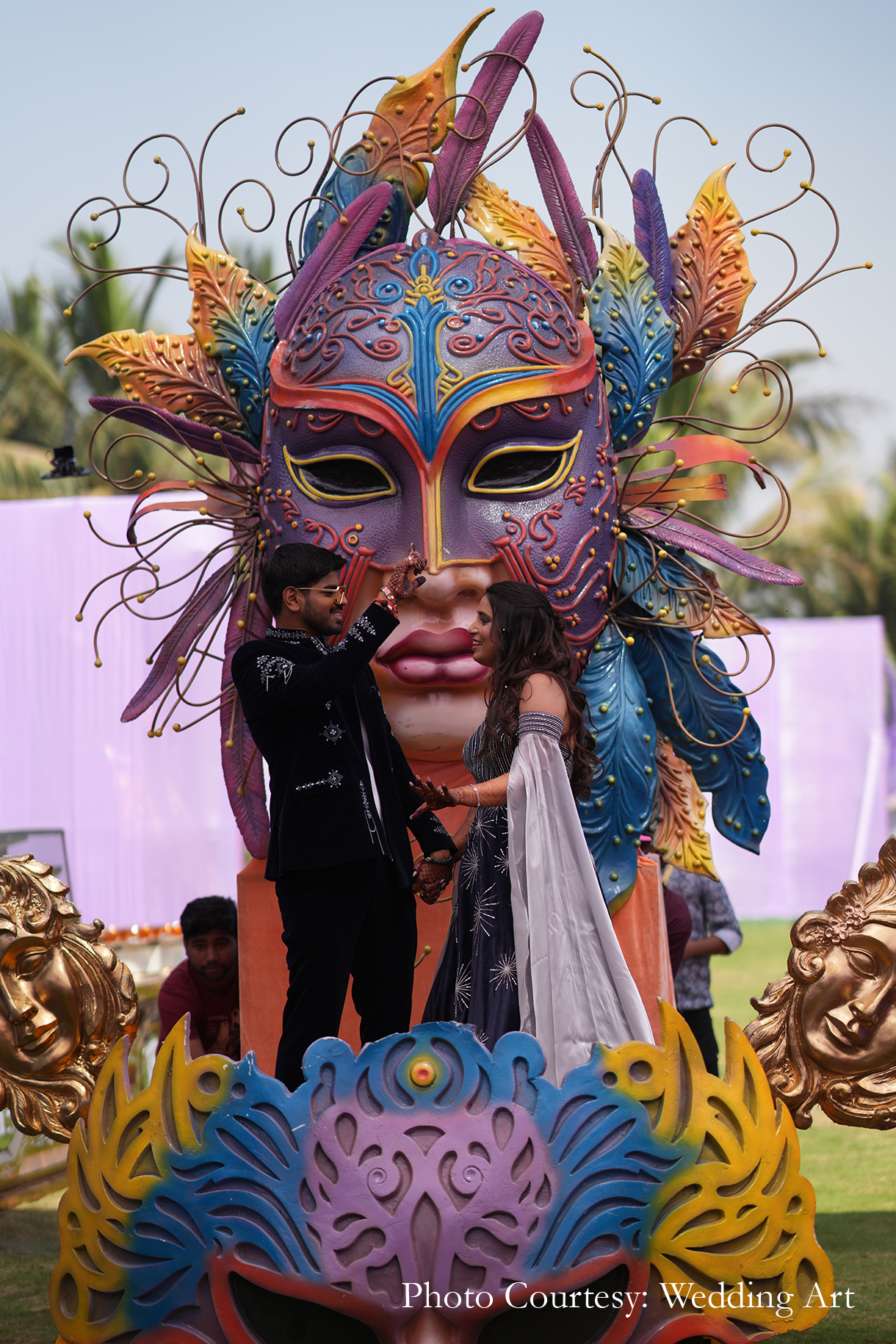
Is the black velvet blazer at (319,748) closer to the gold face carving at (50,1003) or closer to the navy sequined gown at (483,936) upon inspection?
the navy sequined gown at (483,936)

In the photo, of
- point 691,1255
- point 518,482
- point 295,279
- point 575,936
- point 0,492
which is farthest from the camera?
point 0,492

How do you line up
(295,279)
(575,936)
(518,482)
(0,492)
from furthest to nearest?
(0,492)
(295,279)
(518,482)
(575,936)

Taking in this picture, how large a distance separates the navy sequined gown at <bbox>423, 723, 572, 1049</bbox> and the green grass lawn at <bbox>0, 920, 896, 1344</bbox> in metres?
1.63

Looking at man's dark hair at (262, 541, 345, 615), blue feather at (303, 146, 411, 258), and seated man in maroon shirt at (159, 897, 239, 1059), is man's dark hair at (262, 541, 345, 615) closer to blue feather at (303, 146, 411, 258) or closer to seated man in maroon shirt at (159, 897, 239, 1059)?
blue feather at (303, 146, 411, 258)

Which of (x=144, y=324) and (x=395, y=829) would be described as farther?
(x=144, y=324)

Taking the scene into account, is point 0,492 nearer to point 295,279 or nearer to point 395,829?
point 295,279

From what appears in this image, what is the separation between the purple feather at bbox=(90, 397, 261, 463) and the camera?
17.4ft

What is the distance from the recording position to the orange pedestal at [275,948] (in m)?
5.01

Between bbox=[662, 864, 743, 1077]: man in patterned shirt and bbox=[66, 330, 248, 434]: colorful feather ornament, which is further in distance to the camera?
bbox=[662, 864, 743, 1077]: man in patterned shirt

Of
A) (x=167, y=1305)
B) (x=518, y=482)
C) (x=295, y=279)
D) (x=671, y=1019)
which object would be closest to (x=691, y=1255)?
(x=671, y=1019)

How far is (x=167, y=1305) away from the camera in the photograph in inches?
150

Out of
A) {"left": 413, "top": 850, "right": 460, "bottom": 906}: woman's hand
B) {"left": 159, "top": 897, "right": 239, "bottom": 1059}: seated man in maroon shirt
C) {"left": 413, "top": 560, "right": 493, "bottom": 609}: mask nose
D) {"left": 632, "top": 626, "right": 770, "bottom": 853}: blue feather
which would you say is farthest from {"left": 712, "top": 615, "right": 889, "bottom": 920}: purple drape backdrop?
{"left": 413, "top": 850, "right": 460, "bottom": 906}: woman's hand

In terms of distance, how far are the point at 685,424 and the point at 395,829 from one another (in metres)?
2.04

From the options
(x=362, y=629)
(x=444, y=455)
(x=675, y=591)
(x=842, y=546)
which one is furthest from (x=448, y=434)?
(x=842, y=546)
